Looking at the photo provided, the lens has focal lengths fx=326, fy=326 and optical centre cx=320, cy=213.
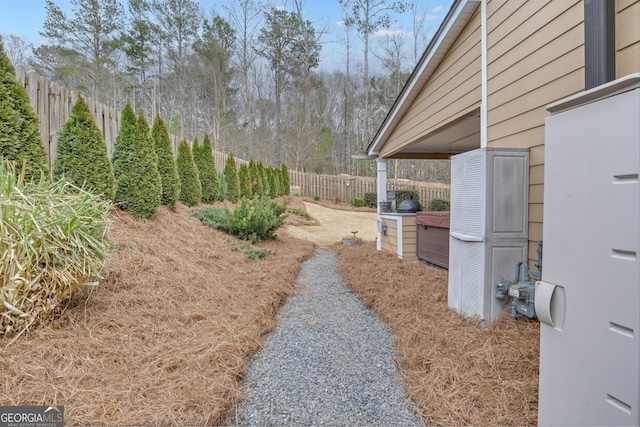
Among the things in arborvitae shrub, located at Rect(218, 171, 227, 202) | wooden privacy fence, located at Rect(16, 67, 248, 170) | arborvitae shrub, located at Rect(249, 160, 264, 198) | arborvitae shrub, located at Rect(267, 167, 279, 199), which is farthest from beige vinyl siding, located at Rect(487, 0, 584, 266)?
arborvitae shrub, located at Rect(267, 167, 279, 199)

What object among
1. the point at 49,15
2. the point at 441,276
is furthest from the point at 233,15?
the point at 441,276

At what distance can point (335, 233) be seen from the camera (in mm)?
11359

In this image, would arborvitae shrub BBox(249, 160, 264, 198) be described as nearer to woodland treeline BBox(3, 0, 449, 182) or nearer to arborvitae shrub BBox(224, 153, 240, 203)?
arborvitae shrub BBox(224, 153, 240, 203)

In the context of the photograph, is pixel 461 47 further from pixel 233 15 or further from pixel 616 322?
pixel 233 15

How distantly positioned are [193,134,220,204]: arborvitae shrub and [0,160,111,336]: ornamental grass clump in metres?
5.91

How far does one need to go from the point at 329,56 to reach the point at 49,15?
47.5 ft

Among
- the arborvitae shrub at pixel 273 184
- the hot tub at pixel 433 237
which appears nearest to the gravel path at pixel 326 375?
the hot tub at pixel 433 237

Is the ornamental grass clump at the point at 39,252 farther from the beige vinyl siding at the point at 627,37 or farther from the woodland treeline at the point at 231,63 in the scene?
the woodland treeline at the point at 231,63

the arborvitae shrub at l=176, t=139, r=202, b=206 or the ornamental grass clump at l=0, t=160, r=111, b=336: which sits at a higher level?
the arborvitae shrub at l=176, t=139, r=202, b=206

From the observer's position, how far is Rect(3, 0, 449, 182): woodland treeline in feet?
52.0

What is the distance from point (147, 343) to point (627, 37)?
3717 millimetres

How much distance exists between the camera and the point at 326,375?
2.33 metres

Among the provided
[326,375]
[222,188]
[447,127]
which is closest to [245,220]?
[222,188]

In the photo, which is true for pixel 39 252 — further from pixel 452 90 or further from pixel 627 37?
pixel 452 90
